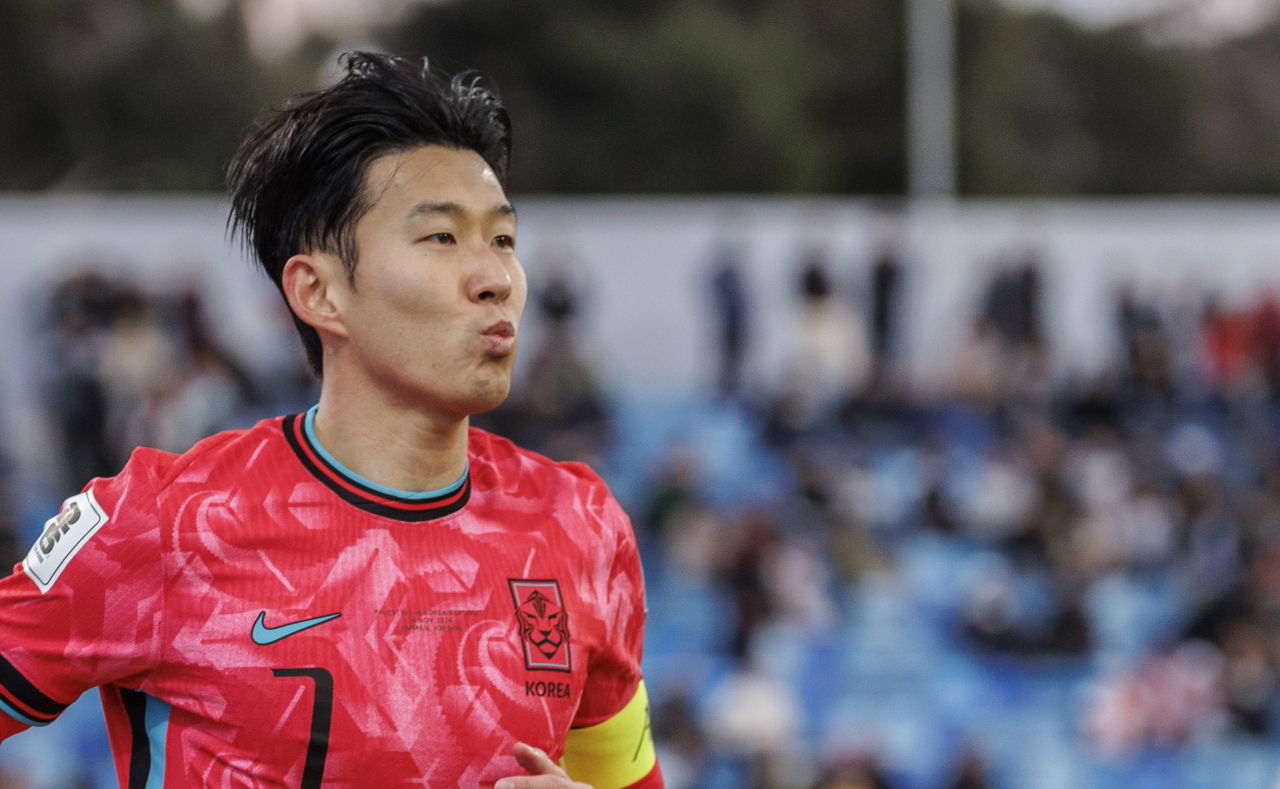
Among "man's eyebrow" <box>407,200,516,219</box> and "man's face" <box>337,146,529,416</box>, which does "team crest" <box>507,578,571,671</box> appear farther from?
"man's eyebrow" <box>407,200,516,219</box>

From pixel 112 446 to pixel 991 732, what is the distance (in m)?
6.98

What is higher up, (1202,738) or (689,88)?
(689,88)

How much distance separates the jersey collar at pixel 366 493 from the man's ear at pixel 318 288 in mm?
168

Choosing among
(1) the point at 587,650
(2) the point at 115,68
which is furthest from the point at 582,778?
(2) the point at 115,68

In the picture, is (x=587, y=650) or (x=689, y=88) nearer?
(x=587, y=650)

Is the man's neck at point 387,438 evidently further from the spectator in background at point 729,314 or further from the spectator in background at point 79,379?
the spectator in background at point 729,314

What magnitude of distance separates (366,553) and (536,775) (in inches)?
14.8

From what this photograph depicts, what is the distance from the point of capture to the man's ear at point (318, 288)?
77.4 inches

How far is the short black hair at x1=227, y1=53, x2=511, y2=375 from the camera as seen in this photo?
6.40 feet

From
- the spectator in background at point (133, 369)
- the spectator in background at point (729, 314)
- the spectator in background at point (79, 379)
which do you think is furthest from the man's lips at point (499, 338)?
the spectator in background at point (729, 314)

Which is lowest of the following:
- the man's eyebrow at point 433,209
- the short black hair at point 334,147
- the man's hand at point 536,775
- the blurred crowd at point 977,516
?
the blurred crowd at point 977,516

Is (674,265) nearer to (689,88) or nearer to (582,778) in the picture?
(582,778)

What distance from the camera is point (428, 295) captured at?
1.93 metres

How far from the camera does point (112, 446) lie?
1091cm
